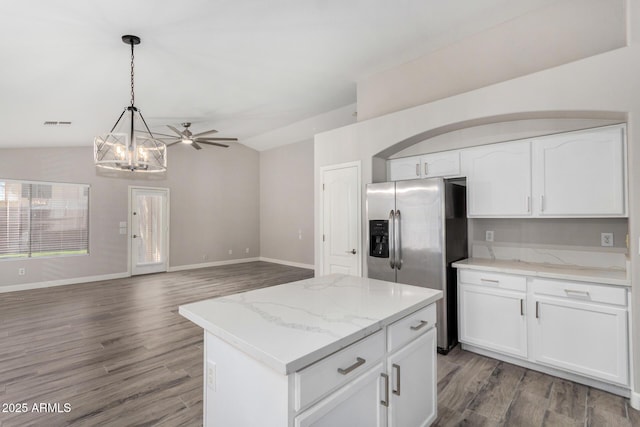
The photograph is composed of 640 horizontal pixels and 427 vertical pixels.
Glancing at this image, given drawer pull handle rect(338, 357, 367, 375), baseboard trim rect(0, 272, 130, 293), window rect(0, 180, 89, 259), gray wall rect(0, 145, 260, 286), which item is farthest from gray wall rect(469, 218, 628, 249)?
window rect(0, 180, 89, 259)

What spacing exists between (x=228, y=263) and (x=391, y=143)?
6618 millimetres

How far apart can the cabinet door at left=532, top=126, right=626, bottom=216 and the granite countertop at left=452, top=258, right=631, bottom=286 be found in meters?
0.49

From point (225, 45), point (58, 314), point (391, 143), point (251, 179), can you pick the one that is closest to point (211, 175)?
point (251, 179)

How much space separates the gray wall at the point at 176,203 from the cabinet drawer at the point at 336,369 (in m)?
7.36

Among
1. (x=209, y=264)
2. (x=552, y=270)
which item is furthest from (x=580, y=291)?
(x=209, y=264)

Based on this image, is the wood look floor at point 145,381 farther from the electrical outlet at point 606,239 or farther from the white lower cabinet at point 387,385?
the electrical outlet at point 606,239

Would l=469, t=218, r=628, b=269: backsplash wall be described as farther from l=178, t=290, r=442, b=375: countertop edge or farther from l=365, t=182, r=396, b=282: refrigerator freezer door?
l=178, t=290, r=442, b=375: countertop edge

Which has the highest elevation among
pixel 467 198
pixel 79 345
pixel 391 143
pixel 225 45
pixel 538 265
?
pixel 225 45

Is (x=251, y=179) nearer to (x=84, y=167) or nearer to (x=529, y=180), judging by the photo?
(x=84, y=167)

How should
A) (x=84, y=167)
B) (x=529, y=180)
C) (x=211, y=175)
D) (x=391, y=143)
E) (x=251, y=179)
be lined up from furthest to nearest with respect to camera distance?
1. (x=251, y=179)
2. (x=211, y=175)
3. (x=84, y=167)
4. (x=391, y=143)
5. (x=529, y=180)

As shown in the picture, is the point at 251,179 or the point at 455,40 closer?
the point at 455,40

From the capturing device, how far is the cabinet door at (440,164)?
3439 mm

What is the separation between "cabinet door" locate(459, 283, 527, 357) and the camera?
9.19 ft

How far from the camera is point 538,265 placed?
300cm
